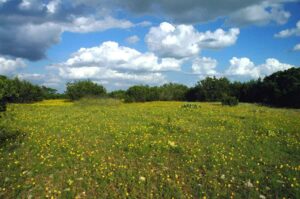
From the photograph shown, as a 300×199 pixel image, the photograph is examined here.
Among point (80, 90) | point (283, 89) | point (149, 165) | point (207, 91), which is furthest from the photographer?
point (207, 91)

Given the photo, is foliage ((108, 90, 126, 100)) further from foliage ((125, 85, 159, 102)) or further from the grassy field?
the grassy field

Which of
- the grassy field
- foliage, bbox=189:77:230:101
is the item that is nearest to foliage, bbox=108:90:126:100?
foliage, bbox=189:77:230:101

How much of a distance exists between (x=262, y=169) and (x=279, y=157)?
1.68 meters

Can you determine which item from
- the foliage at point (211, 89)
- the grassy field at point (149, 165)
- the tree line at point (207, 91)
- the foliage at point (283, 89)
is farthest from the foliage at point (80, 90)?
the grassy field at point (149, 165)

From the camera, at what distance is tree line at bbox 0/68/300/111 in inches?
2169

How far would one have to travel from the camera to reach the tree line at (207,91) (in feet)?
181

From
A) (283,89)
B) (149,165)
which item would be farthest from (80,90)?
(149,165)

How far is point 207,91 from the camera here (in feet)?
252

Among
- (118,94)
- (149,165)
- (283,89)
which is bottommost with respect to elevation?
(149,165)

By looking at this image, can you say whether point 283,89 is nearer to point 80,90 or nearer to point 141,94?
point 141,94

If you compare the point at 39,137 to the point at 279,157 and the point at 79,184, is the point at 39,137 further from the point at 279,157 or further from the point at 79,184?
the point at 279,157

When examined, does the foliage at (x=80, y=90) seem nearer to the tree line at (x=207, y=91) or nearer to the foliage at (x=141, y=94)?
the tree line at (x=207, y=91)

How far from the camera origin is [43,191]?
333 inches

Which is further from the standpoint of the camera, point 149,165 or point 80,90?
point 80,90
